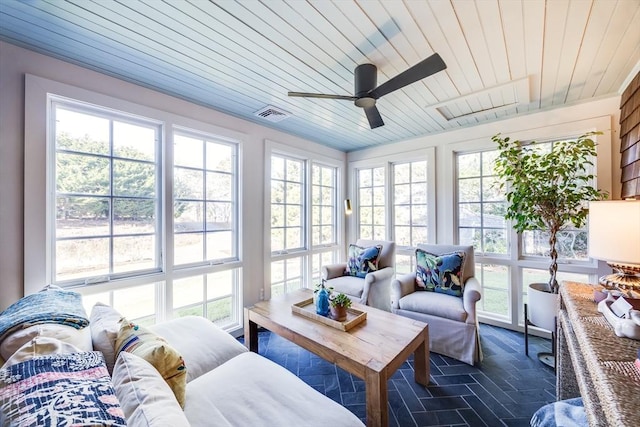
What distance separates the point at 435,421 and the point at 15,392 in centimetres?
209

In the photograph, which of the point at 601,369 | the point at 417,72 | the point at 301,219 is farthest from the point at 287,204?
the point at 601,369

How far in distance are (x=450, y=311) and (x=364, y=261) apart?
1.18 metres

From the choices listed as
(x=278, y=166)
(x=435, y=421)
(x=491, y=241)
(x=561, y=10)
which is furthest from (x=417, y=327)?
(x=278, y=166)

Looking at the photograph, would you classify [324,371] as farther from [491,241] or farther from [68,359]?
[491,241]

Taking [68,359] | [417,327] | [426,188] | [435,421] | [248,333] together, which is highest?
[426,188]

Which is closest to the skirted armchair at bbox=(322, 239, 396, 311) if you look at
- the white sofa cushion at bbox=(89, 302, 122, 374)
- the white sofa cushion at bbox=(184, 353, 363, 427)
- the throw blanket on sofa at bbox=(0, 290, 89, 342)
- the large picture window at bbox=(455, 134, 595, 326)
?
the large picture window at bbox=(455, 134, 595, 326)

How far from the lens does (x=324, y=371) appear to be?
2234mm

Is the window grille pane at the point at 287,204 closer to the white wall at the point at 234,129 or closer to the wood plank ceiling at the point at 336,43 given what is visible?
the white wall at the point at 234,129

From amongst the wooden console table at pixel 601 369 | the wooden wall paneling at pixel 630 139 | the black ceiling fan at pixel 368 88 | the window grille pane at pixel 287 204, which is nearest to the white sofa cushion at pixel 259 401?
the wooden console table at pixel 601 369

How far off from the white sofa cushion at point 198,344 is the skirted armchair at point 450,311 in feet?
5.58

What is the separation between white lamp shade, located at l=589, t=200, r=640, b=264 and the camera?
52.7 inches

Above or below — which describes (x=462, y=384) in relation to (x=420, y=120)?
below

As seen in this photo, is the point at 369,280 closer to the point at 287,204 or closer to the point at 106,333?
the point at 287,204

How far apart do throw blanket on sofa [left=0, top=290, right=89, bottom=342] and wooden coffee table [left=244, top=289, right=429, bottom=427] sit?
1.23 meters
